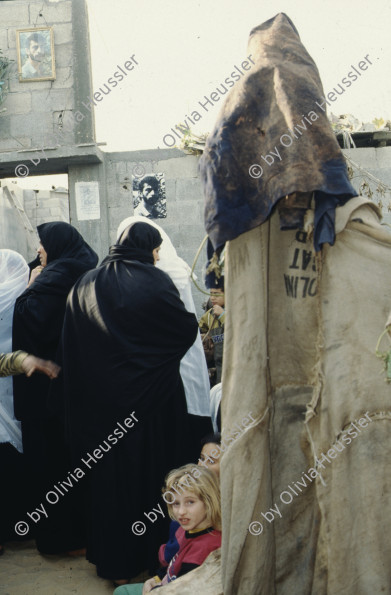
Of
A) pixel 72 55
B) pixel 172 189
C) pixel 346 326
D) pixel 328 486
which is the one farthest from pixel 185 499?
pixel 72 55

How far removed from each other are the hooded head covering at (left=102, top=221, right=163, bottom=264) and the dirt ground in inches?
66.1

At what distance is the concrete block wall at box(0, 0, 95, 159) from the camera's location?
8211 millimetres

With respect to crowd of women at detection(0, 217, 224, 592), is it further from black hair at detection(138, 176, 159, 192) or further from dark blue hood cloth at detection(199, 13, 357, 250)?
black hair at detection(138, 176, 159, 192)

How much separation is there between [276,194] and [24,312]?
194 cm

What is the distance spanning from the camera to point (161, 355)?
10.5 feet

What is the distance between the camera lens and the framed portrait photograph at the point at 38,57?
8.25 m

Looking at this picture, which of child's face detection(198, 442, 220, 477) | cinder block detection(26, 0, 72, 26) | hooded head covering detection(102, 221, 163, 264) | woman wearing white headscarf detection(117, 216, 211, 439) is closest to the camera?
child's face detection(198, 442, 220, 477)

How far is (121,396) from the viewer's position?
3.12 metres

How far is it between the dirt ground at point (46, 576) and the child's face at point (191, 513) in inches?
31.7

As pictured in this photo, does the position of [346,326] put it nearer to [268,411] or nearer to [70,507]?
[268,411]

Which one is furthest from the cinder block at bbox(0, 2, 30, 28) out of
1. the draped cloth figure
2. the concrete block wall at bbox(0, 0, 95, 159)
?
the draped cloth figure

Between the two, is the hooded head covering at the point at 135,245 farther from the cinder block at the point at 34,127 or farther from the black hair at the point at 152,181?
the cinder block at the point at 34,127

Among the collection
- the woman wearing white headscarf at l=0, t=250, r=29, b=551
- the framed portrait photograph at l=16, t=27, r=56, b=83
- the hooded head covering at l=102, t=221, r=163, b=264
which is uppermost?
the framed portrait photograph at l=16, t=27, r=56, b=83

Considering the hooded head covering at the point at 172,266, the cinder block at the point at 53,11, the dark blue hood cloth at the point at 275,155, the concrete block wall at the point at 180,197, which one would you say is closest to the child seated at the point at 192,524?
the dark blue hood cloth at the point at 275,155
